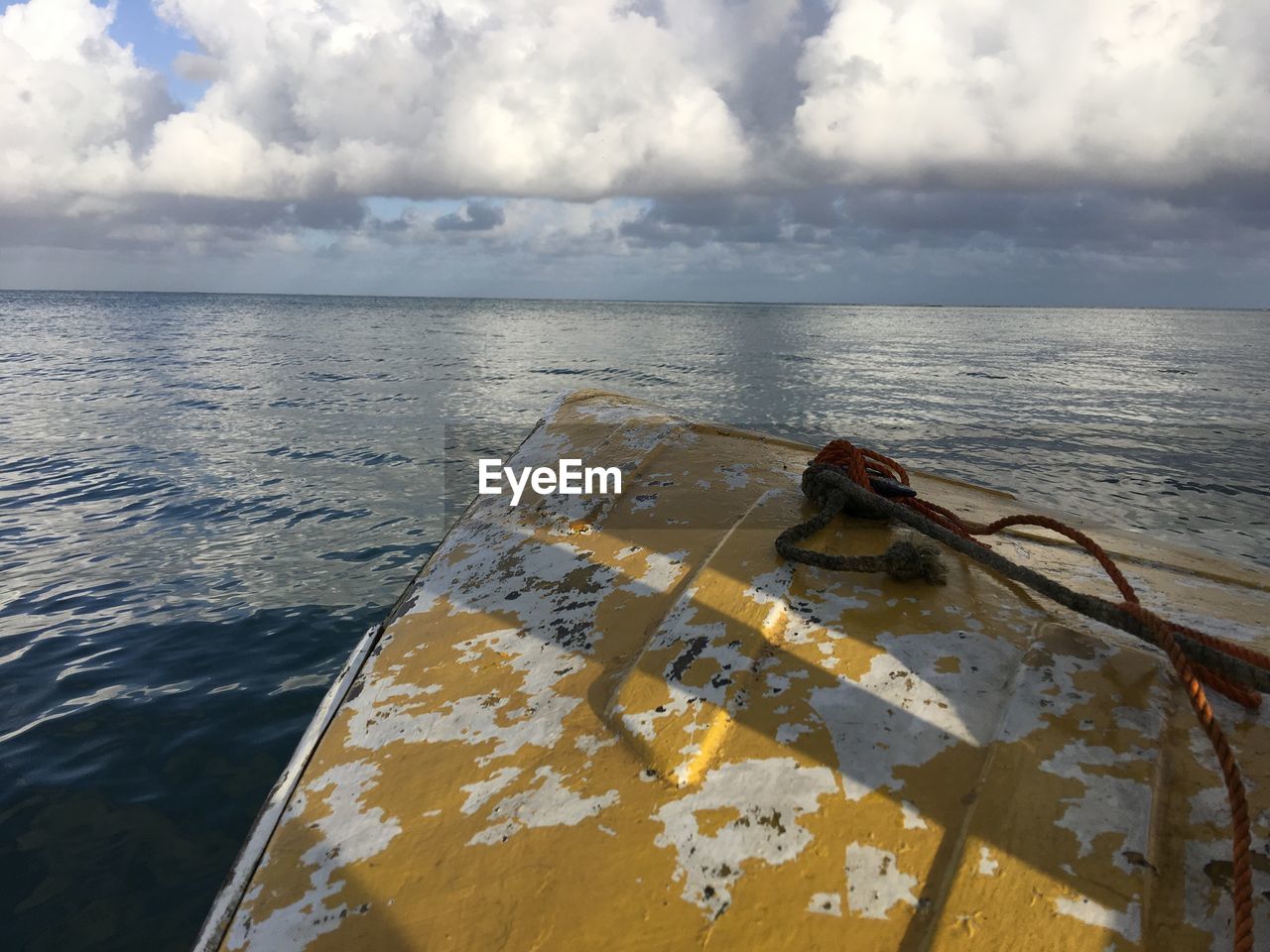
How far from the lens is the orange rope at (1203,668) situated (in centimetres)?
119

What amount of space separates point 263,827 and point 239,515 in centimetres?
647

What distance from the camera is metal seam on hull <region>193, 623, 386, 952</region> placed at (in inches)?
63.6

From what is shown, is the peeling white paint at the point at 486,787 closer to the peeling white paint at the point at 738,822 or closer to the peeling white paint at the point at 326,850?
the peeling white paint at the point at 326,850

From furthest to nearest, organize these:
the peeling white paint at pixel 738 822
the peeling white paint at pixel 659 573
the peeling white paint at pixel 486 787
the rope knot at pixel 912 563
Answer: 1. the peeling white paint at pixel 659 573
2. the rope knot at pixel 912 563
3. the peeling white paint at pixel 486 787
4. the peeling white paint at pixel 738 822

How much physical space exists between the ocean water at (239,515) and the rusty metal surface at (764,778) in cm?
144

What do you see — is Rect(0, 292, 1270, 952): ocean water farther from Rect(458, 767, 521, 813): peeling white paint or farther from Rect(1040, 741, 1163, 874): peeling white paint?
Rect(1040, 741, 1163, 874): peeling white paint

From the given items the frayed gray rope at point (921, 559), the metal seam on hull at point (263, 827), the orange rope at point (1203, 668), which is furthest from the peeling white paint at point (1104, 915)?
the metal seam on hull at point (263, 827)

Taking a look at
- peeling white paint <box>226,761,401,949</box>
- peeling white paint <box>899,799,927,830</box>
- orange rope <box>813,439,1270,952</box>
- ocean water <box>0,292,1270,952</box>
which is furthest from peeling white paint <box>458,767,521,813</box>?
ocean water <box>0,292,1270,952</box>

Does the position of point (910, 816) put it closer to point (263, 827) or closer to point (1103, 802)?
point (1103, 802)

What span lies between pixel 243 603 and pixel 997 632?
5.15 metres

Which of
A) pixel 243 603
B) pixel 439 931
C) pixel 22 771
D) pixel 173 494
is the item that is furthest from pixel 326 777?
pixel 173 494

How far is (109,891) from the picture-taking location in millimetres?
2682

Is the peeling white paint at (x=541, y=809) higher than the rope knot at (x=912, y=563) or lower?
lower

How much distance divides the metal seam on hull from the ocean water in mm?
1038
